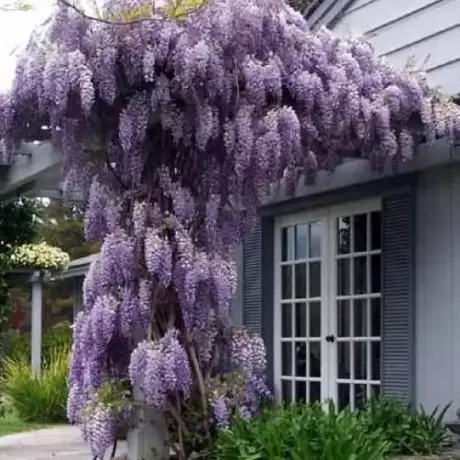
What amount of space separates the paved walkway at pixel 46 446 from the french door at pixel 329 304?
Answer: 1.69m

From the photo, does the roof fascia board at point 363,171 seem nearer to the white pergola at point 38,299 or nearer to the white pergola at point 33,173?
the white pergola at point 33,173

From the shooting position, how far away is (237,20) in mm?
6371

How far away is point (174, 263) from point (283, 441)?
53.0 inches

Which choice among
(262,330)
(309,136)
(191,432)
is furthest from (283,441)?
(262,330)

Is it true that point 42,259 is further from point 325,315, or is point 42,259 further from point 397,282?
point 397,282

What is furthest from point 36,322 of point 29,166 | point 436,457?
point 436,457

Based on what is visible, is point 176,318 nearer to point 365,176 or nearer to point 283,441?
point 283,441

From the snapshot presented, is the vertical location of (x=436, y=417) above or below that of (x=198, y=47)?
below

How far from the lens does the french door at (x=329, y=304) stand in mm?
7812

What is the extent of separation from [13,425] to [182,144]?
19.6ft

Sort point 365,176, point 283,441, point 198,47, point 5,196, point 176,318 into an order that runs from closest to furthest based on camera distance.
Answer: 1. point 283,441
2. point 198,47
3. point 176,318
4. point 365,176
5. point 5,196

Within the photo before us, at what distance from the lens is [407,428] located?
21.4ft

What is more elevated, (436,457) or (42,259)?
(42,259)

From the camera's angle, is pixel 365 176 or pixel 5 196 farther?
pixel 5 196
